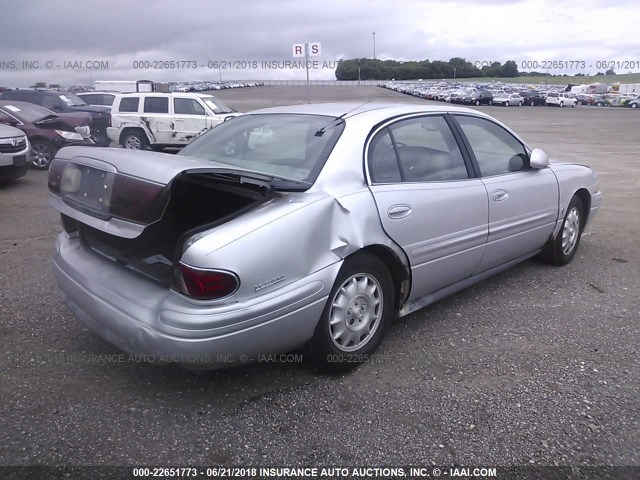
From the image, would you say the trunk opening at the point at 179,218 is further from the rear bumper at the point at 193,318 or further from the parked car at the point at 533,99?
the parked car at the point at 533,99

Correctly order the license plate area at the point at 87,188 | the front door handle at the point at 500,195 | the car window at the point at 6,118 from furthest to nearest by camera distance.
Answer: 1. the car window at the point at 6,118
2. the front door handle at the point at 500,195
3. the license plate area at the point at 87,188

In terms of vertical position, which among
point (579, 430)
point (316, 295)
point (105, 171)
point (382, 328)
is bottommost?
point (579, 430)

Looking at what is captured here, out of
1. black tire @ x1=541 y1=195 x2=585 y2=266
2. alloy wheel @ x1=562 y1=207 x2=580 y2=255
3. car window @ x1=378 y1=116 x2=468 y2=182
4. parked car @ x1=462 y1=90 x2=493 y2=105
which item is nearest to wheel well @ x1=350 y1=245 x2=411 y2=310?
car window @ x1=378 y1=116 x2=468 y2=182

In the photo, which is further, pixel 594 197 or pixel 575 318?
pixel 594 197

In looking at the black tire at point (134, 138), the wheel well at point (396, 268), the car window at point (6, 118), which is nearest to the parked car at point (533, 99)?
the black tire at point (134, 138)

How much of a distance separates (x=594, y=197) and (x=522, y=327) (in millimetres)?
2212

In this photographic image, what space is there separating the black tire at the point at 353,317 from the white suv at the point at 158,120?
444 inches

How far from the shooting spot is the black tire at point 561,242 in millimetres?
4852

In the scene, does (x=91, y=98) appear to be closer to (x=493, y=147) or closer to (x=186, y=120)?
(x=186, y=120)

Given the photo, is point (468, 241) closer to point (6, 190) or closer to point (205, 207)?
point (205, 207)

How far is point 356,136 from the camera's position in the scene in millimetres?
3303

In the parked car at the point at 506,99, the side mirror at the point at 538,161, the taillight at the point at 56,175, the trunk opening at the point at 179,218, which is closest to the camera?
the trunk opening at the point at 179,218

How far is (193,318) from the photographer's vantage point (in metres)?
2.52

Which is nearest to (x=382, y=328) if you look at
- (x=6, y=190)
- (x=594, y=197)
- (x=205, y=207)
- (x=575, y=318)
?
(x=205, y=207)
